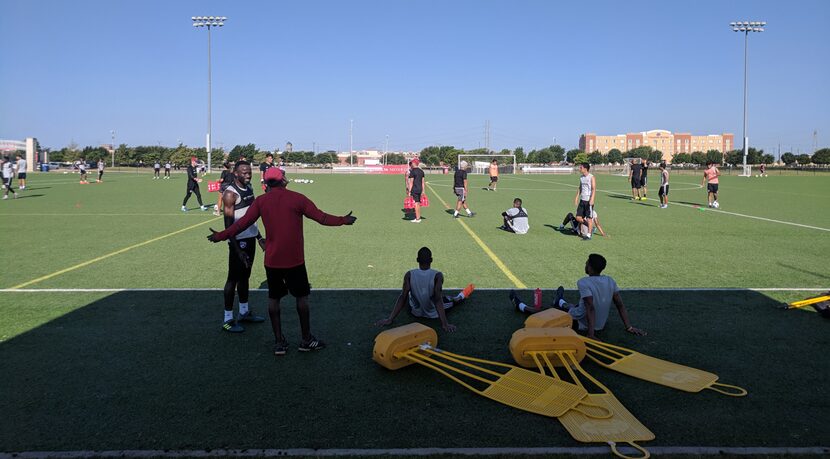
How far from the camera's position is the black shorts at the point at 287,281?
5.59m

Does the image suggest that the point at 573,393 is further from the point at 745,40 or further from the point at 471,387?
the point at 745,40

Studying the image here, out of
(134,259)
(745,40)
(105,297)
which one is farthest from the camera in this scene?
(745,40)

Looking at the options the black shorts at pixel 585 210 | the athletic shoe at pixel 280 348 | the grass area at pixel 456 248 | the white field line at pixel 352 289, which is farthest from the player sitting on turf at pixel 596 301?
the black shorts at pixel 585 210

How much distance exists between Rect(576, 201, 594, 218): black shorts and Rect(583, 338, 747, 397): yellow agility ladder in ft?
27.2

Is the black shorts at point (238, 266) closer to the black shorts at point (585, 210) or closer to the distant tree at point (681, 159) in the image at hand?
the black shorts at point (585, 210)

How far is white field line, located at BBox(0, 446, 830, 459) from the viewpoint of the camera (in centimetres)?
366

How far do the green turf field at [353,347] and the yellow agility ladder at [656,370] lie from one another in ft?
0.37

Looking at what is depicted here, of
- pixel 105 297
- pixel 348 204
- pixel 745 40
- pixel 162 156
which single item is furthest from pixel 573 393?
pixel 162 156

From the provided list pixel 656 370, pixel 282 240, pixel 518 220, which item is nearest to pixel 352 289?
pixel 282 240

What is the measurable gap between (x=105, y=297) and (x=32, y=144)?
85183mm

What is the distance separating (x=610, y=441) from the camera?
383 centimetres

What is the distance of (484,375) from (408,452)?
1.50 meters

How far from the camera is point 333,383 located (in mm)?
4871

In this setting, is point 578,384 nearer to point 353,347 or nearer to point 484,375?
point 484,375
